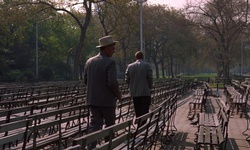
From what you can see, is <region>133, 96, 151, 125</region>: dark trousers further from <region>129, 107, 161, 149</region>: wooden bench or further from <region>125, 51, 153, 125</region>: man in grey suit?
<region>129, 107, 161, 149</region>: wooden bench

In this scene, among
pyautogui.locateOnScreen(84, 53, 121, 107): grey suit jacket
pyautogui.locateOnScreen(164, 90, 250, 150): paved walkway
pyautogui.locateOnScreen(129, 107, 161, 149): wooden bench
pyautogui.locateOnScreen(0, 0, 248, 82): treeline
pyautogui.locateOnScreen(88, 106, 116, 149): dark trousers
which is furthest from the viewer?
pyautogui.locateOnScreen(0, 0, 248, 82): treeline

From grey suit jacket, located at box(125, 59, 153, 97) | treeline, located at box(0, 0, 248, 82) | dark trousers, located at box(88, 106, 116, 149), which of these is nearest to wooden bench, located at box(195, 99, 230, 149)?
grey suit jacket, located at box(125, 59, 153, 97)

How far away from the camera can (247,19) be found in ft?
117

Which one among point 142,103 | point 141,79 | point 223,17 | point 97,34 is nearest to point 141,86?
point 141,79

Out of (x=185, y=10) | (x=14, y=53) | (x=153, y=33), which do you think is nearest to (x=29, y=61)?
(x=14, y=53)

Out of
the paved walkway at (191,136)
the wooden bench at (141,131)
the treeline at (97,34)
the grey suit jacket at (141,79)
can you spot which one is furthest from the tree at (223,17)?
the wooden bench at (141,131)

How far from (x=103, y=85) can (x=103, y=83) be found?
3 centimetres

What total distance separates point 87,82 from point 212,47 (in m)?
48.8

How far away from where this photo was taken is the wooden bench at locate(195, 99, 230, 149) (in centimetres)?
612

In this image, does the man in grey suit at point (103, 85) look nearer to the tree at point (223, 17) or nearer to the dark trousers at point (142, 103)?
the dark trousers at point (142, 103)

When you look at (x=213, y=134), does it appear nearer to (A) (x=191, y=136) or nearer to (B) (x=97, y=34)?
(A) (x=191, y=136)

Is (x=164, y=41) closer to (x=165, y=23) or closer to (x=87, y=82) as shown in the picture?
(x=165, y=23)

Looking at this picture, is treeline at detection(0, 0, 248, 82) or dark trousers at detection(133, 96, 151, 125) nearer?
dark trousers at detection(133, 96, 151, 125)

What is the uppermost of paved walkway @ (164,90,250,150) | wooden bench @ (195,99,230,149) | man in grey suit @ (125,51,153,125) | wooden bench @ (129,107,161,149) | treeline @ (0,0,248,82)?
treeline @ (0,0,248,82)
